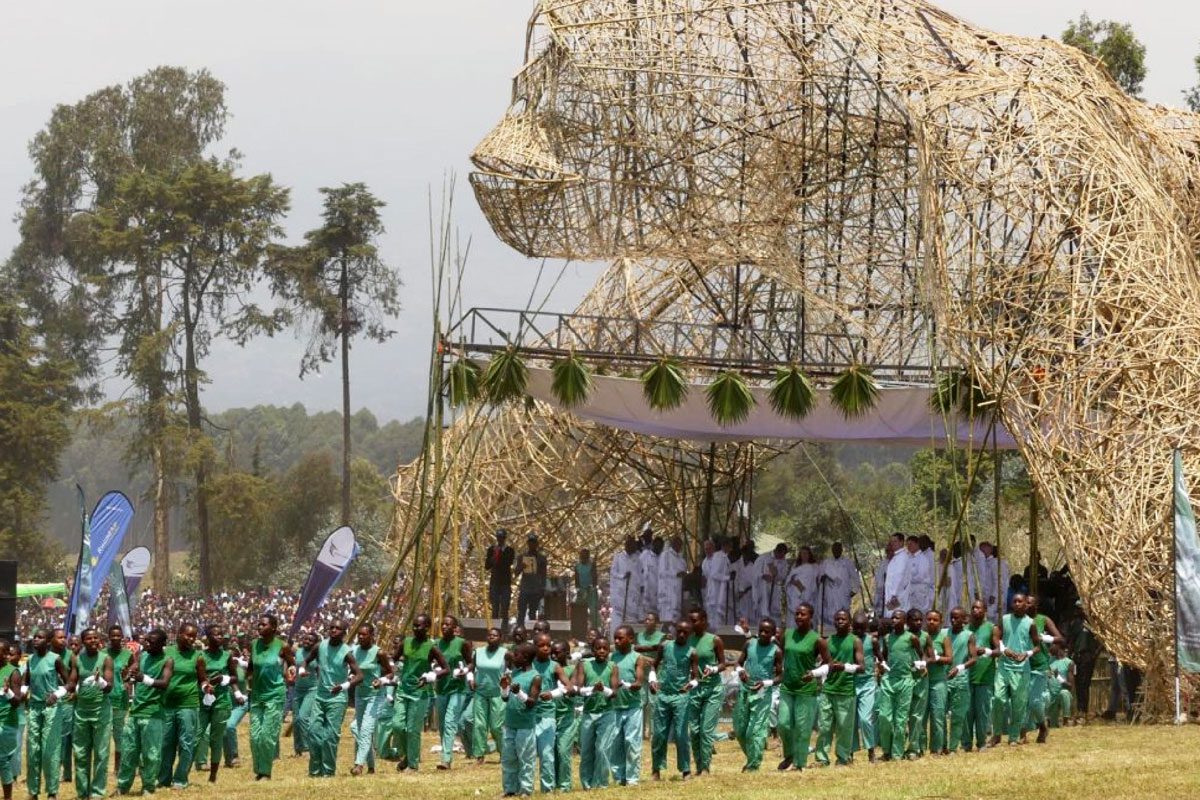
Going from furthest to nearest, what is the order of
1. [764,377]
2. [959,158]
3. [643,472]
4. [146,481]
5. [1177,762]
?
[146,481] → [643,472] → [764,377] → [959,158] → [1177,762]

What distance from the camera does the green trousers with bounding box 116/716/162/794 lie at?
18172 millimetres

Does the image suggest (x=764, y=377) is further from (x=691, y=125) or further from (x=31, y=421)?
(x=31, y=421)

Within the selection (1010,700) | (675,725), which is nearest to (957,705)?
(1010,700)

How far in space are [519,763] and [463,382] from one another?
30.6 ft

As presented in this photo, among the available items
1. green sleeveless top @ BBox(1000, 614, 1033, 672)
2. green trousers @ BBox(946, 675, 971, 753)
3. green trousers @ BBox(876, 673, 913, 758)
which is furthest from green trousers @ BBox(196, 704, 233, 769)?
green sleeveless top @ BBox(1000, 614, 1033, 672)

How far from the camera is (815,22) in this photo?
26.5 meters

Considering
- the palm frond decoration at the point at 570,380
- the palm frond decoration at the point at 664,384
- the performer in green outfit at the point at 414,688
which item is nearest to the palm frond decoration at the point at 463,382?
the palm frond decoration at the point at 570,380

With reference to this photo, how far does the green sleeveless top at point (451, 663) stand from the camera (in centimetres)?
1980

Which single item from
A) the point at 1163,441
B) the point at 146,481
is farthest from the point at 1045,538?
the point at 146,481

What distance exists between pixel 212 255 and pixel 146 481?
222 ft

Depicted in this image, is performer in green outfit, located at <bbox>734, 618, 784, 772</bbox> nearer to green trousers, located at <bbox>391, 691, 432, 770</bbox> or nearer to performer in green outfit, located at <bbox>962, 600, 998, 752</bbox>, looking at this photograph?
performer in green outfit, located at <bbox>962, 600, 998, 752</bbox>

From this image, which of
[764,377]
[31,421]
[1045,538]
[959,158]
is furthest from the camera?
[31,421]

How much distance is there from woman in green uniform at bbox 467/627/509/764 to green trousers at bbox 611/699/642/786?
86.0 inches

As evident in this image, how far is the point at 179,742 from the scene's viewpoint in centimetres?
1848
